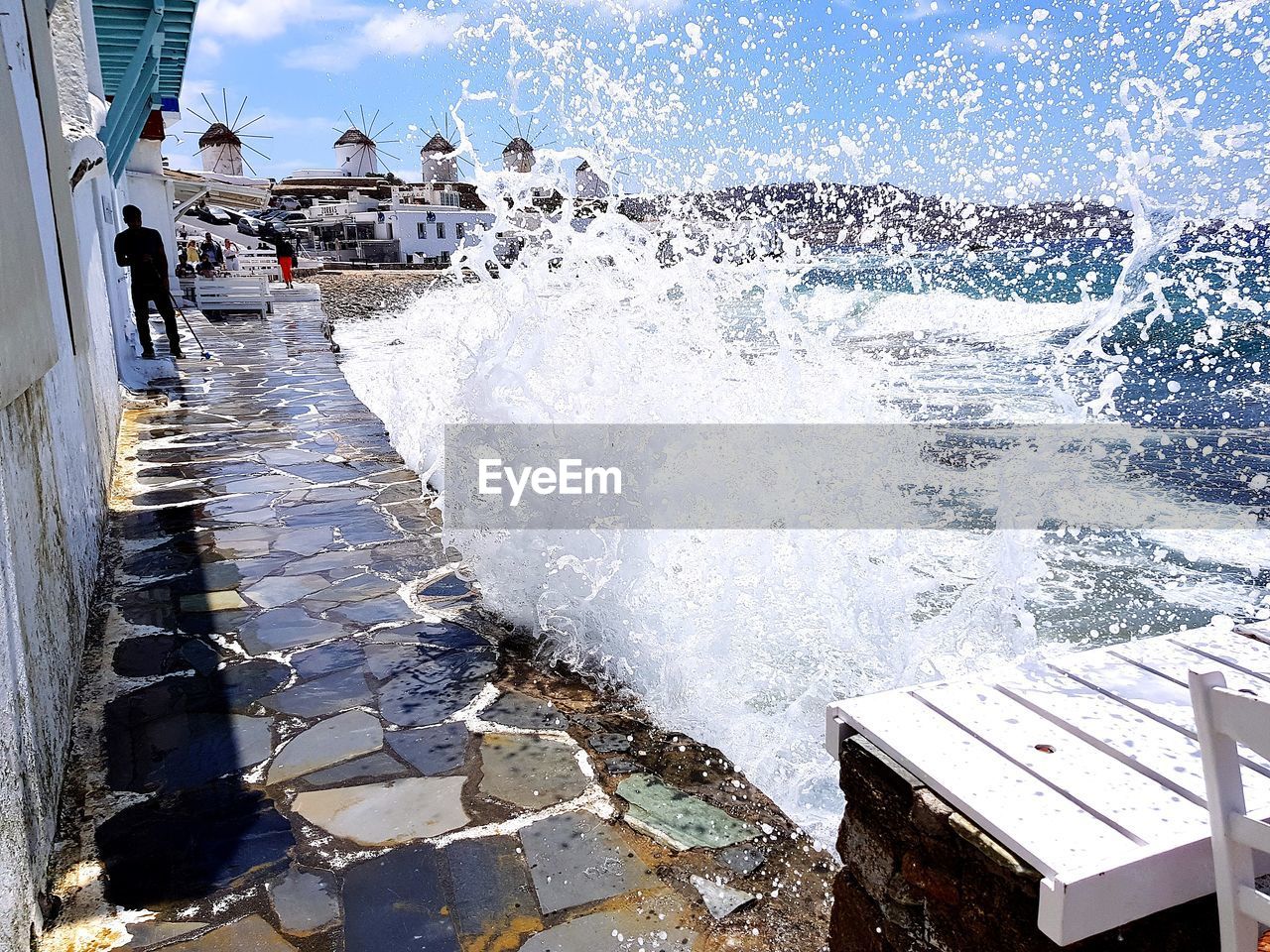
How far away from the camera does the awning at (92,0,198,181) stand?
28.5ft

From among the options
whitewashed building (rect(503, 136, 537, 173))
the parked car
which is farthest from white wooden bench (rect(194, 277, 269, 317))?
the parked car

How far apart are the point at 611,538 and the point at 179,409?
257 inches

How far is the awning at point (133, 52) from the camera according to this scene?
28.5 ft

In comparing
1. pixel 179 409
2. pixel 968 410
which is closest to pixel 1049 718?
pixel 179 409

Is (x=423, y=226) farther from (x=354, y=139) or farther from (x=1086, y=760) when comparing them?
(x=1086, y=760)

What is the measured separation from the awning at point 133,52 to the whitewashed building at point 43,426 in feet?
4.14

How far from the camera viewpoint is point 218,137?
55.1m

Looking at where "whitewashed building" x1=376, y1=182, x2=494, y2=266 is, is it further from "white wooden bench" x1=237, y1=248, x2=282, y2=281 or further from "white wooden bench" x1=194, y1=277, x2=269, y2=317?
"white wooden bench" x1=194, y1=277, x2=269, y2=317

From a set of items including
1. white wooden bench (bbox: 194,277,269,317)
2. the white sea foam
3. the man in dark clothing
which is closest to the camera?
the white sea foam

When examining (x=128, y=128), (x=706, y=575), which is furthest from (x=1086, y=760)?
(x=128, y=128)

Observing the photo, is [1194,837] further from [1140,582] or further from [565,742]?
[1140,582]

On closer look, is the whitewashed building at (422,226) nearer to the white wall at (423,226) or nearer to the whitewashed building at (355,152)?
the white wall at (423,226)

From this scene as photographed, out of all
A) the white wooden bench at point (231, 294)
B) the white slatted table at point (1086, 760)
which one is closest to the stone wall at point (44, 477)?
the white slatted table at point (1086, 760)

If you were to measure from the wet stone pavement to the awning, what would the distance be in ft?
21.0
